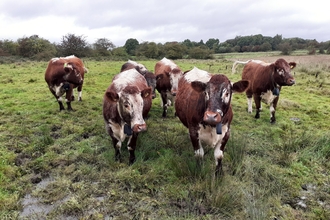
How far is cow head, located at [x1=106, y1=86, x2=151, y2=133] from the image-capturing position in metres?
4.14

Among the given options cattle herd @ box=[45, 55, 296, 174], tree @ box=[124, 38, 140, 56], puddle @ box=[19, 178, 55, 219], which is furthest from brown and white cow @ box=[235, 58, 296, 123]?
tree @ box=[124, 38, 140, 56]

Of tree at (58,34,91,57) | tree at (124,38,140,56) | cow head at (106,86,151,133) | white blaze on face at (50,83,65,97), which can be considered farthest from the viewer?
tree at (124,38,140,56)

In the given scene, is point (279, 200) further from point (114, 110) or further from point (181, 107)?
point (114, 110)

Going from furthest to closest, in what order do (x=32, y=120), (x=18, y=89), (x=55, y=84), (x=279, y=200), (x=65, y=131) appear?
(x=18, y=89), (x=55, y=84), (x=32, y=120), (x=65, y=131), (x=279, y=200)

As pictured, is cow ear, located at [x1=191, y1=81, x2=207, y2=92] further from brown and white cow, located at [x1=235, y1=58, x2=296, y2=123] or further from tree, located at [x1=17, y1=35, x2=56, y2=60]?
tree, located at [x1=17, y1=35, x2=56, y2=60]

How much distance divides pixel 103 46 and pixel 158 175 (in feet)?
141

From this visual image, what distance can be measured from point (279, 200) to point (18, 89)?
1231cm

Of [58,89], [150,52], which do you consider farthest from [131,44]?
[58,89]

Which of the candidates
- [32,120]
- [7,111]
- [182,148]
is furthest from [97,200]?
[7,111]

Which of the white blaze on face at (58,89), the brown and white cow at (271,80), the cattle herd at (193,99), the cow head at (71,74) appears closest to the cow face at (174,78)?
the cattle herd at (193,99)

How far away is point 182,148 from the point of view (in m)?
5.47

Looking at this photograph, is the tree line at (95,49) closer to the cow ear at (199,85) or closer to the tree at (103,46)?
the tree at (103,46)

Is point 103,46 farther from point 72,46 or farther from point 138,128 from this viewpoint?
point 138,128

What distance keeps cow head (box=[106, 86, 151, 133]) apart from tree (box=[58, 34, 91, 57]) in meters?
35.4
